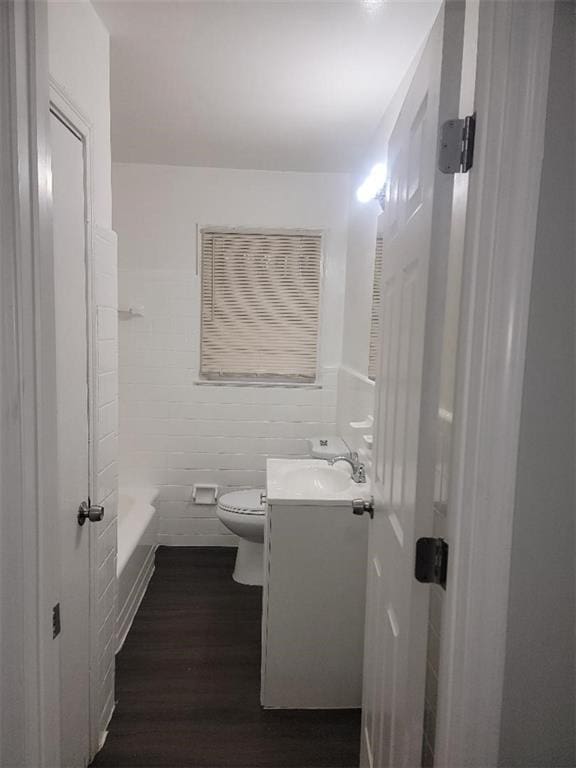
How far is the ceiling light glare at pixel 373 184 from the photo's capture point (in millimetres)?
2213

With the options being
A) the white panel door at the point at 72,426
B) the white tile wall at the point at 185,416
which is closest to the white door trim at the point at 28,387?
the white panel door at the point at 72,426

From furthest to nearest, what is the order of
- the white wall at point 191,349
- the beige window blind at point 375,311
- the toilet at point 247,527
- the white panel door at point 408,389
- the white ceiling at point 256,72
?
the white wall at point 191,349 → the toilet at point 247,527 → the beige window blind at point 375,311 → the white ceiling at point 256,72 → the white panel door at point 408,389

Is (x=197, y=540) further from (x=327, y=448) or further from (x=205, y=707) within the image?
(x=205, y=707)

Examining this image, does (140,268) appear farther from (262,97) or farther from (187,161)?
(262,97)

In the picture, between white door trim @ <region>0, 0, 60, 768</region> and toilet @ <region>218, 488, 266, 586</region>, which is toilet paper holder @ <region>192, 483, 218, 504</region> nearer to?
toilet @ <region>218, 488, 266, 586</region>

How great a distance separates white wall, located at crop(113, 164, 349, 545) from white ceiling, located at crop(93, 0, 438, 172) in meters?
0.28

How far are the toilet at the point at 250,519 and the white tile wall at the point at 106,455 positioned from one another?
2.87 ft

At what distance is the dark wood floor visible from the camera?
158cm

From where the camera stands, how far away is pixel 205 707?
1.78 m

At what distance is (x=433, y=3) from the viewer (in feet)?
4.61

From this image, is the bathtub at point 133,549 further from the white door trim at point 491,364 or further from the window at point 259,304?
the white door trim at point 491,364

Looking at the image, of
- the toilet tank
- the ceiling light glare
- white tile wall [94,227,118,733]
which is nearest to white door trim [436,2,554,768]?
white tile wall [94,227,118,733]

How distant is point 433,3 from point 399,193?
30.7 inches

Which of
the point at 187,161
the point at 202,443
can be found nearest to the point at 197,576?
the point at 202,443
